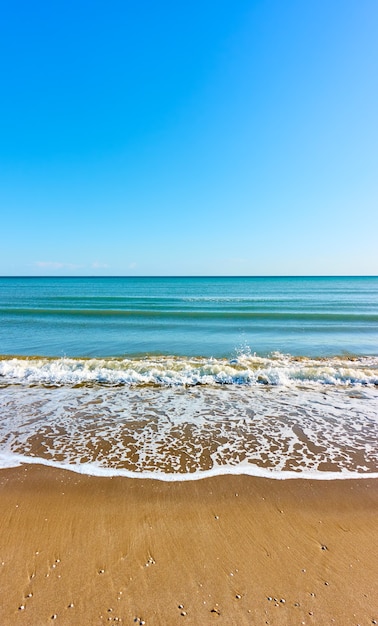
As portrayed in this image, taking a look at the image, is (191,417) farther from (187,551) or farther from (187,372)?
(187,551)

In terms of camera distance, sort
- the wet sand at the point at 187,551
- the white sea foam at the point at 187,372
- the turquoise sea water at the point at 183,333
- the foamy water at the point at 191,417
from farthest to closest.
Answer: the turquoise sea water at the point at 183,333
the white sea foam at the point at 187,372
the foamy water at the point at 191,417
the wet sand at the point at 187,551

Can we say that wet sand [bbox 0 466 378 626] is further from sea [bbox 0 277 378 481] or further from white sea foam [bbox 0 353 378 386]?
white sea foam [bbox 0 353 378 386]

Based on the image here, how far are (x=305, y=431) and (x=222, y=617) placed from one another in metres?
4.44

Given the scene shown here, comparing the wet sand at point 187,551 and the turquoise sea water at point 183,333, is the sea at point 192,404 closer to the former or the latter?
the turquoise sea water at point 183,333

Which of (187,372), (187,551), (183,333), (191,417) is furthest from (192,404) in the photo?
(183,333)

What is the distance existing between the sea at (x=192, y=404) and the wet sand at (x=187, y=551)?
1.67 feet

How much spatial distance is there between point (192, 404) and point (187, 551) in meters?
4.87

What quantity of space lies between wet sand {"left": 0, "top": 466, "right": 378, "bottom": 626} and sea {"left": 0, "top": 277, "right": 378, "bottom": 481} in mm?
509

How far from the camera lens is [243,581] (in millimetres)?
3156

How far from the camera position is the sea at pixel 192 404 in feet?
18.2

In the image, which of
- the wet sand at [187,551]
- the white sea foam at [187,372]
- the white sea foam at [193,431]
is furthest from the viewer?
the white sea foam at [187,372]

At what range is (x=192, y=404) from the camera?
8.38 metres

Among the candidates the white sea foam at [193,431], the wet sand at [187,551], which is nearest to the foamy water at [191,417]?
the white sea foam at [193,431]

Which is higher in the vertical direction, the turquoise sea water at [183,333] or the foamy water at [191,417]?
the turquoise sea water at [183,333]
